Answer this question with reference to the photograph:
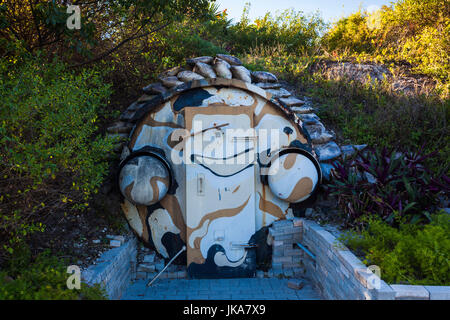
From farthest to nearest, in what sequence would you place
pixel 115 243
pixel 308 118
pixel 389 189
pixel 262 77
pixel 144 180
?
1. pixel 262 77
2. pixel 308 118
3. pixel 144 180
4. pixel 115 243
5. pixel 389 189

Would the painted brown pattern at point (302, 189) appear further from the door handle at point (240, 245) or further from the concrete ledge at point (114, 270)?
the concrete ledge at point (114, 270)

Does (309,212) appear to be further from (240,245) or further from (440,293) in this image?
(440,293)

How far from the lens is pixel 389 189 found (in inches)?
170

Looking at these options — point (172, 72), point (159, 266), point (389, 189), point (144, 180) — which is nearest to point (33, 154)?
point (144, 180)

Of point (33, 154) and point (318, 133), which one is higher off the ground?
point (318, 133)

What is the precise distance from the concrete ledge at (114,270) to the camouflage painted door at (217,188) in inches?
33.1

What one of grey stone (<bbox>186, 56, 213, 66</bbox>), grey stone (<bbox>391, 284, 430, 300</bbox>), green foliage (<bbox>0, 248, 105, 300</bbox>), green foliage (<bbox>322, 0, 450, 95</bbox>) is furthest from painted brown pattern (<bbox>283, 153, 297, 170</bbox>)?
green foliage (<bbox>322, 0, 450, 95</bbox>)

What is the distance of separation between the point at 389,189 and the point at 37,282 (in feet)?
13.2

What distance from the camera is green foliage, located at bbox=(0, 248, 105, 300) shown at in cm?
269

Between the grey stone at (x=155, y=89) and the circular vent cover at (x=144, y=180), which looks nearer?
the circular vent cover at (x=144, y=180)

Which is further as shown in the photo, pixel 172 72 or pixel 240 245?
pixel 172 72

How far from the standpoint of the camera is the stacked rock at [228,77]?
5.40 m

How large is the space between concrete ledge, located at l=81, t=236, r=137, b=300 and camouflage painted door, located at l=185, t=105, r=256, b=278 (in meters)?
0.84

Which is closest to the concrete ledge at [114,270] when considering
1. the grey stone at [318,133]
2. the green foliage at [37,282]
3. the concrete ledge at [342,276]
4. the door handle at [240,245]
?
the green foliage at [37,282]
